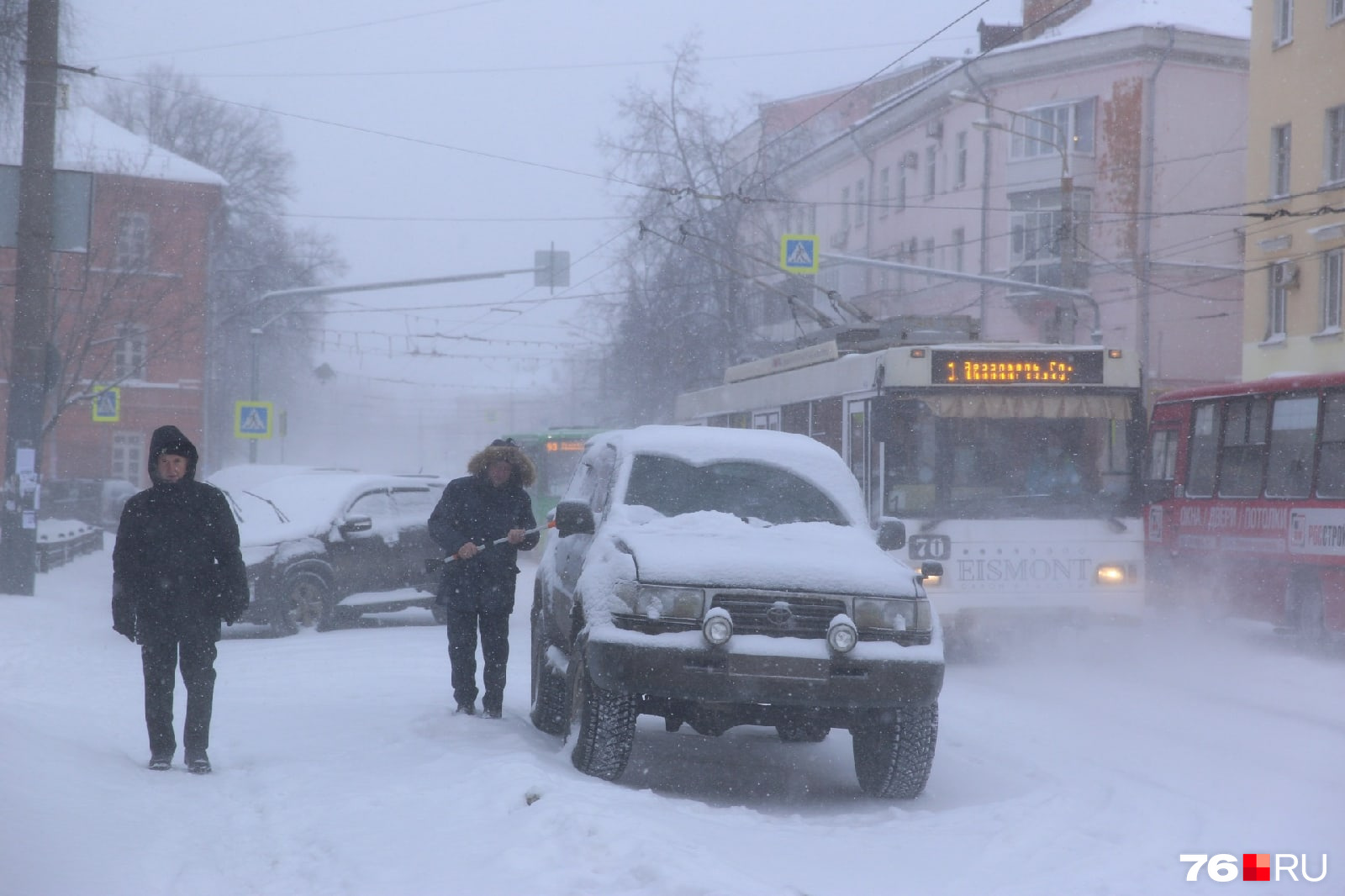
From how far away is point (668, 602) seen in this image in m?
7.40

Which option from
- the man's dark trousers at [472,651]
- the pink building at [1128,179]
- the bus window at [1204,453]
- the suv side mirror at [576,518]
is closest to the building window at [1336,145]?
the pink building at [1128,179]

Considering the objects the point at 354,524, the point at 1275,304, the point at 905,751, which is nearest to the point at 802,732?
the point at 905,751

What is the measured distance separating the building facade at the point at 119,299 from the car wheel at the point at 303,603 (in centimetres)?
512

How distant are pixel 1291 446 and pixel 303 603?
1066 cm

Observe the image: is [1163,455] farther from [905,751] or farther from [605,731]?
[605,731]

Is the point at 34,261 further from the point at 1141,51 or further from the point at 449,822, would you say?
the point at 1141,51

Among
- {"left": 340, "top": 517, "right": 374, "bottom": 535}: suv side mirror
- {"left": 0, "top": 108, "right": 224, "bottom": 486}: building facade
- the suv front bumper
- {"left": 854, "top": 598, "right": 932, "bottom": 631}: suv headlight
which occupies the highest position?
{"left": 0, "top": 108, "right": 224, "bottom": 486}: building facade

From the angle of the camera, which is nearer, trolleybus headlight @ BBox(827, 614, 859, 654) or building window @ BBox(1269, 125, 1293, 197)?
trolleybus headlight @ BBox(827, 614, 859, 654)

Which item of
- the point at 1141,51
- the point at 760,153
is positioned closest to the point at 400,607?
the point at 760,153

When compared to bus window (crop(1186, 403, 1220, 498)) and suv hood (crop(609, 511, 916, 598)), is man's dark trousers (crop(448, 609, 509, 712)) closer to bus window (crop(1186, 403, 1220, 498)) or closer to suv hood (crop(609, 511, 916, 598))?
suv hood (crop(609, 511, 916, 598))

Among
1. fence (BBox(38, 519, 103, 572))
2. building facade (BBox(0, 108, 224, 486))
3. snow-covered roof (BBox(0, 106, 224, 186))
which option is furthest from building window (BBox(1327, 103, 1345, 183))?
fence (BBox(38, 519, 103, 572))

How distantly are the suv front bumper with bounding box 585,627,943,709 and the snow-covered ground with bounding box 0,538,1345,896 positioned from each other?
52cm

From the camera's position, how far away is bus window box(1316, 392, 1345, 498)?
15.9 m

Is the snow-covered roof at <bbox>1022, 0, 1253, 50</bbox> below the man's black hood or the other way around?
the other way around
